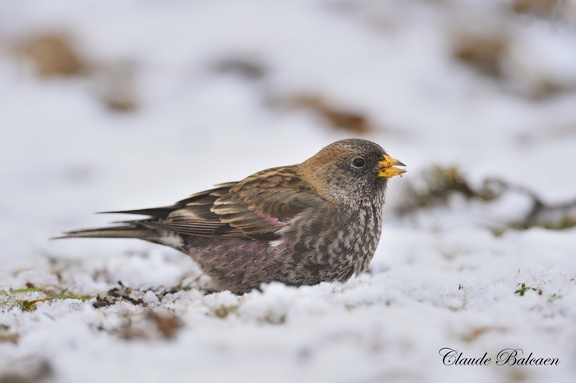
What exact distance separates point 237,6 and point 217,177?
11.9ft

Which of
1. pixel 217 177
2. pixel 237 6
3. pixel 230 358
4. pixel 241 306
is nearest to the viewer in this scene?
pixel 230 358

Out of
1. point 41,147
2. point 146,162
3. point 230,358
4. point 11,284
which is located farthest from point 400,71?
point 230,358

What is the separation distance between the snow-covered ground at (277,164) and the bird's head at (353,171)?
0.53 m

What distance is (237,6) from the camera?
10430 mm

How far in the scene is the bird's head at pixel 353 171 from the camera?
487 centimetres

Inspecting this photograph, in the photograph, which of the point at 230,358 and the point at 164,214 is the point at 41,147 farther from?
the point at 230,358

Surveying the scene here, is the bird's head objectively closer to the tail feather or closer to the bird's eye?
the bird's eye

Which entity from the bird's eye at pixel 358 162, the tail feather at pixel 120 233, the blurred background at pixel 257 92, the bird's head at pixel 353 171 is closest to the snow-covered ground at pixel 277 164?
the blurred background at pixel 257 92

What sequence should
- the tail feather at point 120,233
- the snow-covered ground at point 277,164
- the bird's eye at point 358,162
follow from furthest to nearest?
the tail feather at point 120,233, the bird's eye at point 358,162, the snow-covered ground at point 277,164

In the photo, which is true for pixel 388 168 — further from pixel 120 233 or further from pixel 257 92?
pixel 257 92

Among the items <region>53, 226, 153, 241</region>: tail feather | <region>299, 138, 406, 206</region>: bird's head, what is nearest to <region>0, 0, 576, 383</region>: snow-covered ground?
<region>53, 226, 153, 241</region>: tail feather

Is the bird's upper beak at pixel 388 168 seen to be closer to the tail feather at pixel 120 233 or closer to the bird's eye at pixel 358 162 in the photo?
the bird's eye at pixel 358 162

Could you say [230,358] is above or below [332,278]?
below

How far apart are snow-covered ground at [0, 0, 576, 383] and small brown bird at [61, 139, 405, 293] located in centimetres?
32
